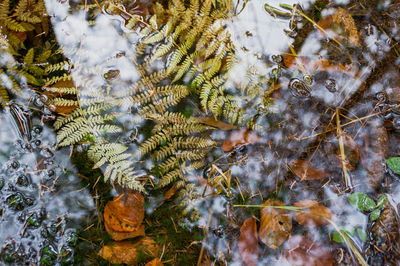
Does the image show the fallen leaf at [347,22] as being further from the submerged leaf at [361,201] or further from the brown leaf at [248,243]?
the brown leaf at [248,243]

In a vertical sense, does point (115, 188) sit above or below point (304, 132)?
below

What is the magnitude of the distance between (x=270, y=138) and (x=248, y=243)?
93 centimetres

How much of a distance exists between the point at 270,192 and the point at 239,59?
4.10ft

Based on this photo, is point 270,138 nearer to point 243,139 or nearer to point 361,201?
point 243,139

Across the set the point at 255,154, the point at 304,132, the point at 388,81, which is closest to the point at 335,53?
the point at 388,81

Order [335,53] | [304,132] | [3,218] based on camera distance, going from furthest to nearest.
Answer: [335,53] → [304,132] → [3,218]

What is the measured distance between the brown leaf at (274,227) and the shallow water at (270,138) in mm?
40

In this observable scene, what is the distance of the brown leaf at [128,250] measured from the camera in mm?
2242

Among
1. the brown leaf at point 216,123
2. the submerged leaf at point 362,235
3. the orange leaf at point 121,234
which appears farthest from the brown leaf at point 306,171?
the orange leaf at point 121,234

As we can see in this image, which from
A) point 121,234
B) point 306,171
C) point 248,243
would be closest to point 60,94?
point 121,234

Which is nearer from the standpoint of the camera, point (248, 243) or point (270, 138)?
point (248, 243)

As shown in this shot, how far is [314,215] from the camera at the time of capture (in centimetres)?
235

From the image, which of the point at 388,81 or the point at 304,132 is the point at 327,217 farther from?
the point at 388,81

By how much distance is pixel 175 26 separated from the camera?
2477mm
